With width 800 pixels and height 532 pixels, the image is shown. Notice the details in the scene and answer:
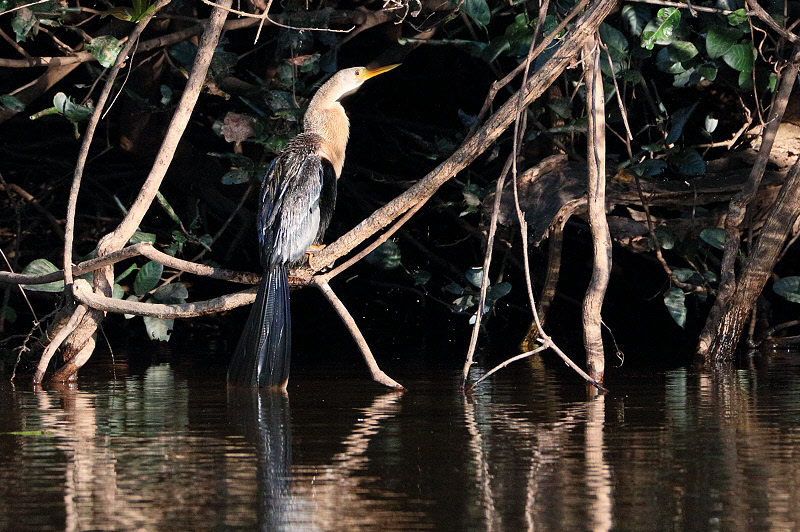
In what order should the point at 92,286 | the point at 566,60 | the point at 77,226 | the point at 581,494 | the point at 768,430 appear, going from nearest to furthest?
the point at 581,494
the point at 768,430
the point at 566,60
the point at 92,286
the point at 77,226

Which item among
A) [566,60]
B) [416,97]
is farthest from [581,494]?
[416,97]

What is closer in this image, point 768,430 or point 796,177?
point 768,430

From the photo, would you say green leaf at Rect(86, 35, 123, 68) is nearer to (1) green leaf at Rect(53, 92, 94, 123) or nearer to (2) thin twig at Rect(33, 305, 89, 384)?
(1) green leaf at Rect(53, 92, 94, 123)

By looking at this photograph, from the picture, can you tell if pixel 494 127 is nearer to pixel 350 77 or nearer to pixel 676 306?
pixel 350 77

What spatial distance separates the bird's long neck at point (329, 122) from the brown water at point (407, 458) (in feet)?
4.42

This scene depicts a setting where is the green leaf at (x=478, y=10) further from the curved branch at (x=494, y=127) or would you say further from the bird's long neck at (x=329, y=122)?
the bird's long neck at (x=329, y=122)

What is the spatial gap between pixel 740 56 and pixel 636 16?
51 centimetres

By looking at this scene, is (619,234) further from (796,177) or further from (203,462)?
(203,462)

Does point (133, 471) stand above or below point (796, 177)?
below

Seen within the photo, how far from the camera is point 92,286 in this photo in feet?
14.9

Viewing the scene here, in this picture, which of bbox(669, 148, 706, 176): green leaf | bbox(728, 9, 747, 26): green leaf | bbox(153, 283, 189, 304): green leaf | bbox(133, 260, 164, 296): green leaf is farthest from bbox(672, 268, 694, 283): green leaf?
bbox(133, 260, 164, 296): green leaf

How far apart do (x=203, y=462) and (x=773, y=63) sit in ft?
10.8

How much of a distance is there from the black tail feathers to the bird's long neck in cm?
103

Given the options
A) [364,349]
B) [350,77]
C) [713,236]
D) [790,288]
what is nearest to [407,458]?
[364,349]
